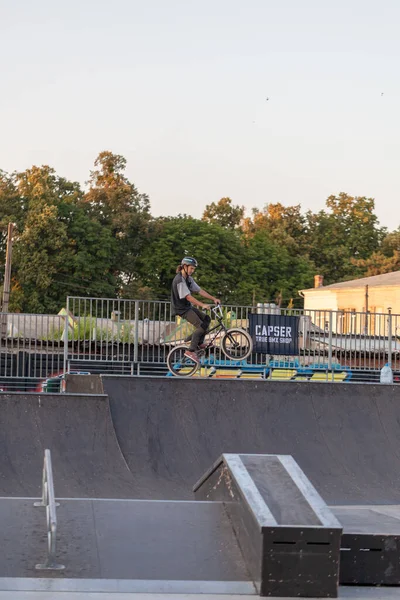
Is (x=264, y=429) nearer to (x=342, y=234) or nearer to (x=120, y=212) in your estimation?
(x=120, y=212)

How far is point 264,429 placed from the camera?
1406cm

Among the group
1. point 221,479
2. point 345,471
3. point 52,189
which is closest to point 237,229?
point 52,189

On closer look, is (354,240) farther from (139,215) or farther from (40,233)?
(40,233)

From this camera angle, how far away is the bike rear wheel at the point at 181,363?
15.1 m

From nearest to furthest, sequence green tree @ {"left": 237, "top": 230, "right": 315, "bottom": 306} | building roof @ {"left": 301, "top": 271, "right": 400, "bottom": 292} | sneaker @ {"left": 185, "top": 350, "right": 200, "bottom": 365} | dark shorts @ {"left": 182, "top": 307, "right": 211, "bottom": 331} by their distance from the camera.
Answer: dark shorts @ {"left": 182, "top": 307, "right": 211, "bottom": 331}
sneaker @ {"left": 185, "top": 350, "right": 200, "bottom": 365}
building roof @ {"left": 301, "top": 271, "right": 400, "bottom": 292}
green tree @ {"left": 237, "top": 230, "right": 315, "bottom": 306}

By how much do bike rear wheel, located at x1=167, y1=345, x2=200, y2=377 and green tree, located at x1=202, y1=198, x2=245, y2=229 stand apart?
7317 centimetres

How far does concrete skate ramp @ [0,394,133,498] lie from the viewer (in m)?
11.9

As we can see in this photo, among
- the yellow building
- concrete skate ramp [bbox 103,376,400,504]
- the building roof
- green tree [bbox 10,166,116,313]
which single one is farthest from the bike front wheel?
the building roof

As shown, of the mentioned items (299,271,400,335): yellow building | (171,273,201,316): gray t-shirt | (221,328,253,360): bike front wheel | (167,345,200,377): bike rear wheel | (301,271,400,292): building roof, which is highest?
(301,271,400,292): building roof

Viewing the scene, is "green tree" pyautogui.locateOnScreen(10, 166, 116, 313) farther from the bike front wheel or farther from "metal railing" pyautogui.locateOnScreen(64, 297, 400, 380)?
the bike front wheel

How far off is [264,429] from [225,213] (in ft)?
248

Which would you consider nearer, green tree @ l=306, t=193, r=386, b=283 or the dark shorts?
the dark shorts

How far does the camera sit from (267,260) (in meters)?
74.6

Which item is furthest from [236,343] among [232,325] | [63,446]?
[63,446]
